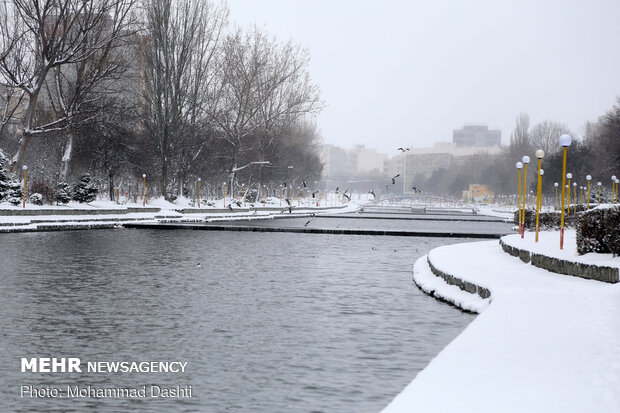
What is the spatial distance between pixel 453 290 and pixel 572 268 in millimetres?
2680

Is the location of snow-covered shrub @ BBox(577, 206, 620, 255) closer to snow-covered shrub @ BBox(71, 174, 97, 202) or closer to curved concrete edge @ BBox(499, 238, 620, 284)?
curved concrete edge @ BBox(499, 238, 620, 284)

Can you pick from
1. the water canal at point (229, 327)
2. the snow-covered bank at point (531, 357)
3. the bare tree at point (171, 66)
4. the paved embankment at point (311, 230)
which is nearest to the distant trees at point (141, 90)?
the bare tree at point (171, 66)

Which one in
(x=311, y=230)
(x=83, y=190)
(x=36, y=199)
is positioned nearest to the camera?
(x=311, y=230)

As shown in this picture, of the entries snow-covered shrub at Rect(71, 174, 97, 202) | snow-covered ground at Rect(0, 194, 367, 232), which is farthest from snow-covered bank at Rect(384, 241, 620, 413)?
snow-covered shrub at Rect(71, 174, 97, 202)

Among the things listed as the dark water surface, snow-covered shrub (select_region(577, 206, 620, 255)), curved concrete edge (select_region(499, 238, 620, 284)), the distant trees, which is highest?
the distant trees

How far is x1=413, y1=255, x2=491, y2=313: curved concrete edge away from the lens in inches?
477

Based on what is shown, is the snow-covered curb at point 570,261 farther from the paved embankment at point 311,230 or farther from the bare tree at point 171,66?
the bare tree at point 171,66

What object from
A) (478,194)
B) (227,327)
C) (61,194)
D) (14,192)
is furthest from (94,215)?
(478,194)

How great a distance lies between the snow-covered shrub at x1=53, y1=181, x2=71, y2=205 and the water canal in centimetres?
2056

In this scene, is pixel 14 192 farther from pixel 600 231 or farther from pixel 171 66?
pixel 600 231

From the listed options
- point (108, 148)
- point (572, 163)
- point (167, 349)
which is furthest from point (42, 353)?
point (572, 163)

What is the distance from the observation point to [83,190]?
139 ft

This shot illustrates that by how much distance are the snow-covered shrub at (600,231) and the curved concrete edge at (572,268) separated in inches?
28.7

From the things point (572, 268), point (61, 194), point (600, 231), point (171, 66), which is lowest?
point (572, 268)
